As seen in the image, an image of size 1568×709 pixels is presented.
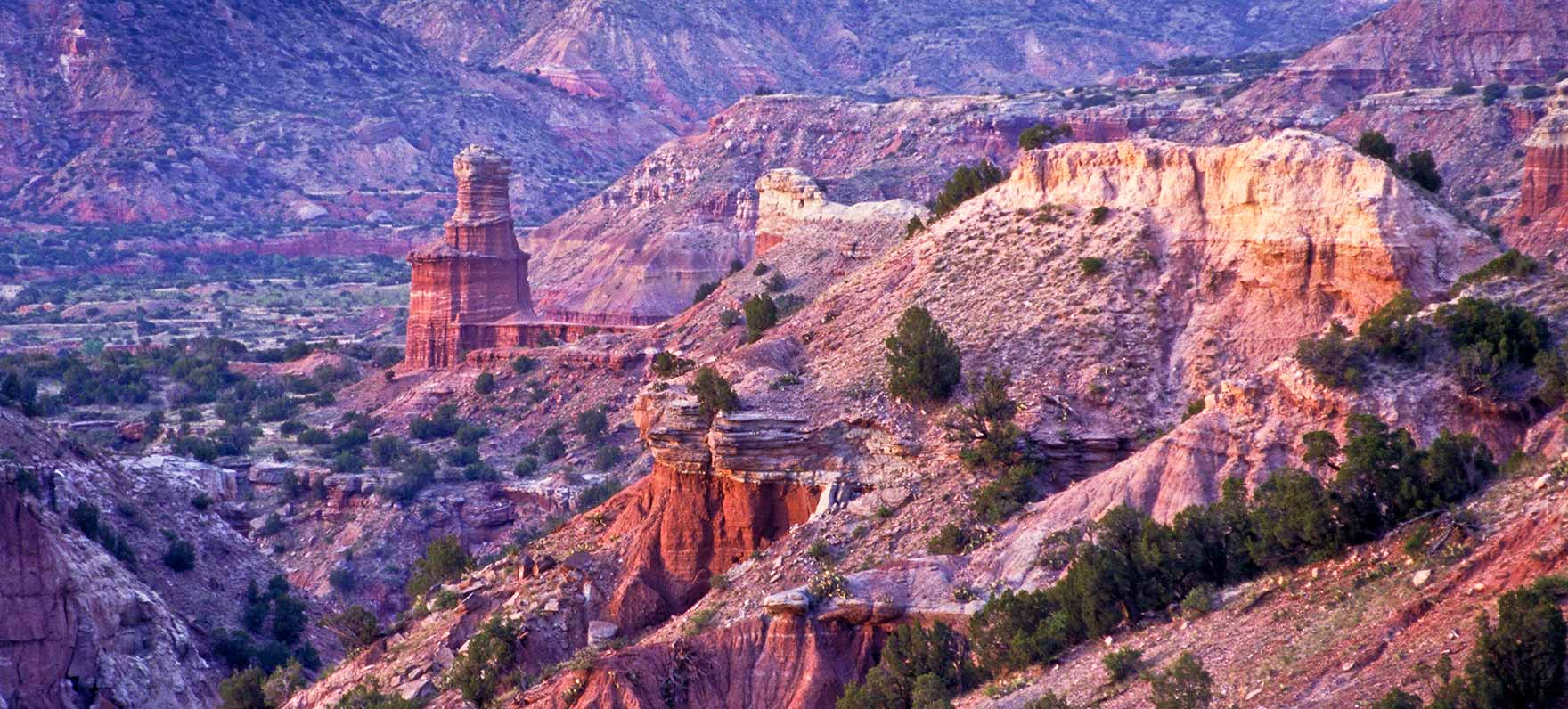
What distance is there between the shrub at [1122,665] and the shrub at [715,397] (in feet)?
39.8

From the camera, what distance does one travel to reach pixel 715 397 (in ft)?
112

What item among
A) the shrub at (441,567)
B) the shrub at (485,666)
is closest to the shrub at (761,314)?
the shrub at (441,567)

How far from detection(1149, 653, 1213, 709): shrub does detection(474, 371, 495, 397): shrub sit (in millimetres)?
53369

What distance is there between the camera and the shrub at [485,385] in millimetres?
73000

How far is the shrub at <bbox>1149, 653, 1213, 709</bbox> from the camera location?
20.5 m

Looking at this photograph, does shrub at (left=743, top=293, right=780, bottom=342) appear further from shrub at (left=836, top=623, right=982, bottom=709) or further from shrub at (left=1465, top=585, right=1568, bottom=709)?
shrub at (left=1465, top=585, right=1568, bottom=709)

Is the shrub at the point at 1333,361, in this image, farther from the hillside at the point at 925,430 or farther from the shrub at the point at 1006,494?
the shrub at the point at 1006,494

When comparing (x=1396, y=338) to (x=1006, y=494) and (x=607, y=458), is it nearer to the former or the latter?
(x=1006, y=494)

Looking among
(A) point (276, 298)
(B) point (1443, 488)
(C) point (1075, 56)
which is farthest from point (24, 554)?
(C) point (1075, 56)

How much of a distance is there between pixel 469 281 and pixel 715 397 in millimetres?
44746

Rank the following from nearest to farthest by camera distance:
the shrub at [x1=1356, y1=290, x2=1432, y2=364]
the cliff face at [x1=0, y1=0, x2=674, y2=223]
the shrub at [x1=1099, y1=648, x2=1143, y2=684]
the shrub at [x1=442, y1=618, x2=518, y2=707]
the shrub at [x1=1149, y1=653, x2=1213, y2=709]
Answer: the shrub at [x1=1149, y1=653, x2=1213, y2=709]
the shrub at [x1=1099, y1=648, x2=1143, y2=684]
the shrub at [x1=1356, y1=290, x2=1432, y2=364]
the shrub at [x1=442, y1=618, x2=518, y2=707]
the cliff face at [x1=0, y1=0, x2=674, y2=223]

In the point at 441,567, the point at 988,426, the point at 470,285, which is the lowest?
the point at 441,567

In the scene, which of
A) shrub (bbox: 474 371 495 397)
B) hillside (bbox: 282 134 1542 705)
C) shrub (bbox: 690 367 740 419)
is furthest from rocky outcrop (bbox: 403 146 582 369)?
shrub (bbox: 690 367 740 419)

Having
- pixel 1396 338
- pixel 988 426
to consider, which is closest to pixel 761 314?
pixel 988 426
